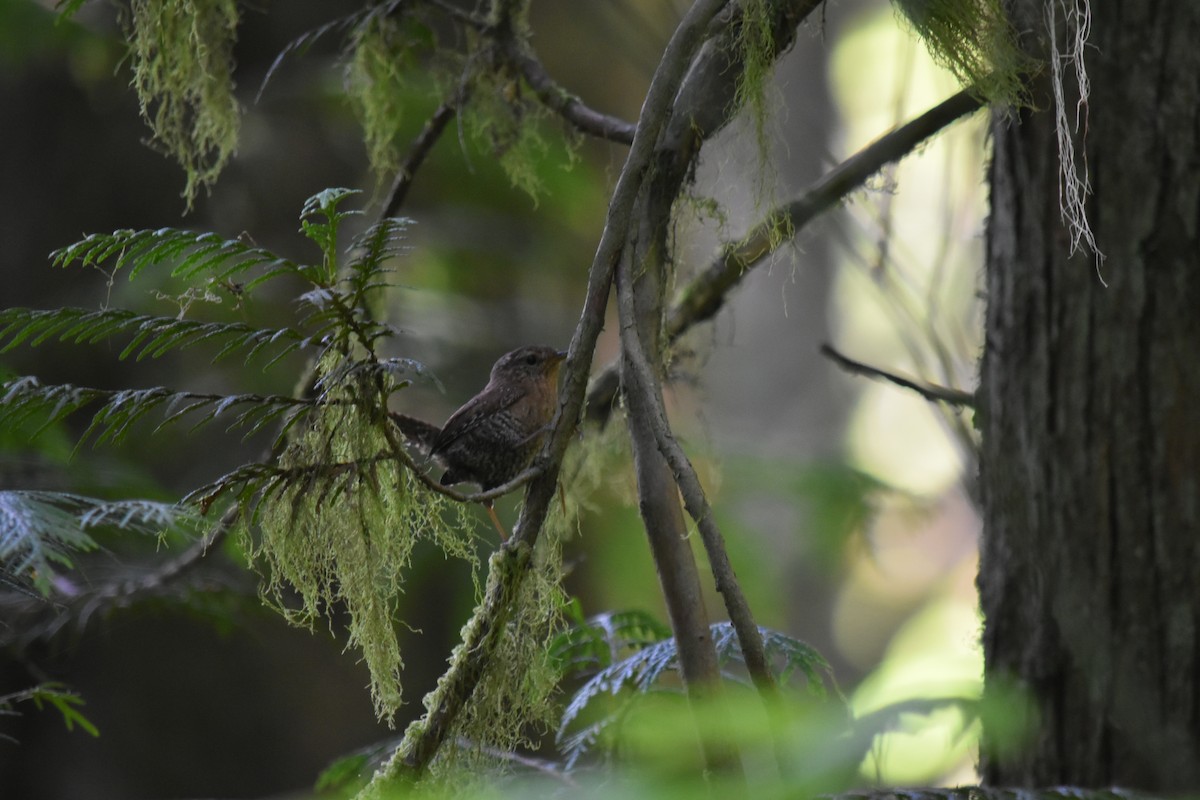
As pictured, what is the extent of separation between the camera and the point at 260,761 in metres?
4.34

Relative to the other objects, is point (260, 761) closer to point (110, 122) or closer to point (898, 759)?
point (110, 122)

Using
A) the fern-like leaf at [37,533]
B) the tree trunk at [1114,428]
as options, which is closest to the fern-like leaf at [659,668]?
the tree trunk at [1114,428]

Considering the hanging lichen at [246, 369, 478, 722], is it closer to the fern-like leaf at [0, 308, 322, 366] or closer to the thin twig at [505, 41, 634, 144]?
the fern-like leaf at [0, 308, 322, 366]

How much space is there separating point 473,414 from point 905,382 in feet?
2.78

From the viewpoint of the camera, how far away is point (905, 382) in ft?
5.78

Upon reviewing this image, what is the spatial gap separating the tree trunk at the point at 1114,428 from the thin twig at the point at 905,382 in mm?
118

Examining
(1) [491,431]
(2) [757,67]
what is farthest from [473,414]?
(2) [757,67]

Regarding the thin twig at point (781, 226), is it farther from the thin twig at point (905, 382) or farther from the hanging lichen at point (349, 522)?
the hanging lichen at point (349, 522)

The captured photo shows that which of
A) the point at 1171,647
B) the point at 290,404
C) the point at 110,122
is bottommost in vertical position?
the point at 1171,647

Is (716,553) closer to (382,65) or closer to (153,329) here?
(153,329)

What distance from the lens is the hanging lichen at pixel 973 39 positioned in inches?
55.7

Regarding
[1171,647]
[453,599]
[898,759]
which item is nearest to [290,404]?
[898,759]

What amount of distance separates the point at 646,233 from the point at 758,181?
0.19 meters

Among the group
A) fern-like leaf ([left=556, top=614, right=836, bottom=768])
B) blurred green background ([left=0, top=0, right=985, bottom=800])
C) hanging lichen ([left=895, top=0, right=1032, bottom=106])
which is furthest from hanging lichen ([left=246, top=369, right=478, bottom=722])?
blurred green background ([left=0, top=0, right=985, bottom=800])
